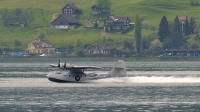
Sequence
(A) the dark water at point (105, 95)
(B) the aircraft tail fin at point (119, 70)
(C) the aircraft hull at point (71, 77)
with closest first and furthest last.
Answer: (A) the dark water at point (105, 95)
(C) the aircraft hull at point (71, 77)
(B) the aircraft tail fin at point (119, 70)

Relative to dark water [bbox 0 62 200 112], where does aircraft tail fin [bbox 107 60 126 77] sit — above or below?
above

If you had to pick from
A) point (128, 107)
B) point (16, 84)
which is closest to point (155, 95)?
point (128, 107)

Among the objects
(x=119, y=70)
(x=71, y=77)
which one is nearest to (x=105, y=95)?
(x=119, y=70)

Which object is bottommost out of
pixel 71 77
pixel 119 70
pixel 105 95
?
pixel 105 95

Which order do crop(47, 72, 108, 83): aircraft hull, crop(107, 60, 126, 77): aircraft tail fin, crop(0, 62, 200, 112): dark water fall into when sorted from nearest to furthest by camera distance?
crop(0, 62, 200, 112): dark water
crop(47, 72, 108, 83): aircraft hull
crop(107, 60, 126, 77): aircraft tail fin

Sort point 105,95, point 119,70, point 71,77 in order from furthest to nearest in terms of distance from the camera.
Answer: point 119,70, point 71,77, point 105,95

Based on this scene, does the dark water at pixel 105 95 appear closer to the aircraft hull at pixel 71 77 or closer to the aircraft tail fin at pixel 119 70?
the aircraft hull at pixel 71 77

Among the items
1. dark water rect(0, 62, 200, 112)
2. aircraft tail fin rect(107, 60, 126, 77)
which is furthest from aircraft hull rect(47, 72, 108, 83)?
aircraft tail fin rect(107, 60, 126, 77)

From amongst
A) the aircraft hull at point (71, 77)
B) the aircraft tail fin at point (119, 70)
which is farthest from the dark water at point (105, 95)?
the aircraft tail fin at point (119, 70)

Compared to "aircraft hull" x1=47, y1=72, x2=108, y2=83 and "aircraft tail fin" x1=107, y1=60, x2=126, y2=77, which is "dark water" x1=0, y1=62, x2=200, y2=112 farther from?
"aircraft tail fin" x1=107, y1=60, x2=126, y2=77

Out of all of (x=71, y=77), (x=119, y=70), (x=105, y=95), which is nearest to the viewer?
(x=105, y=95)

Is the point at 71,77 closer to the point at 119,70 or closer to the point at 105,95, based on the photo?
the point at 119,70

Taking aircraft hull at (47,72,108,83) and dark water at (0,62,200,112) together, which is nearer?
dark water at (0,62,200,112)

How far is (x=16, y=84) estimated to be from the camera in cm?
11375
